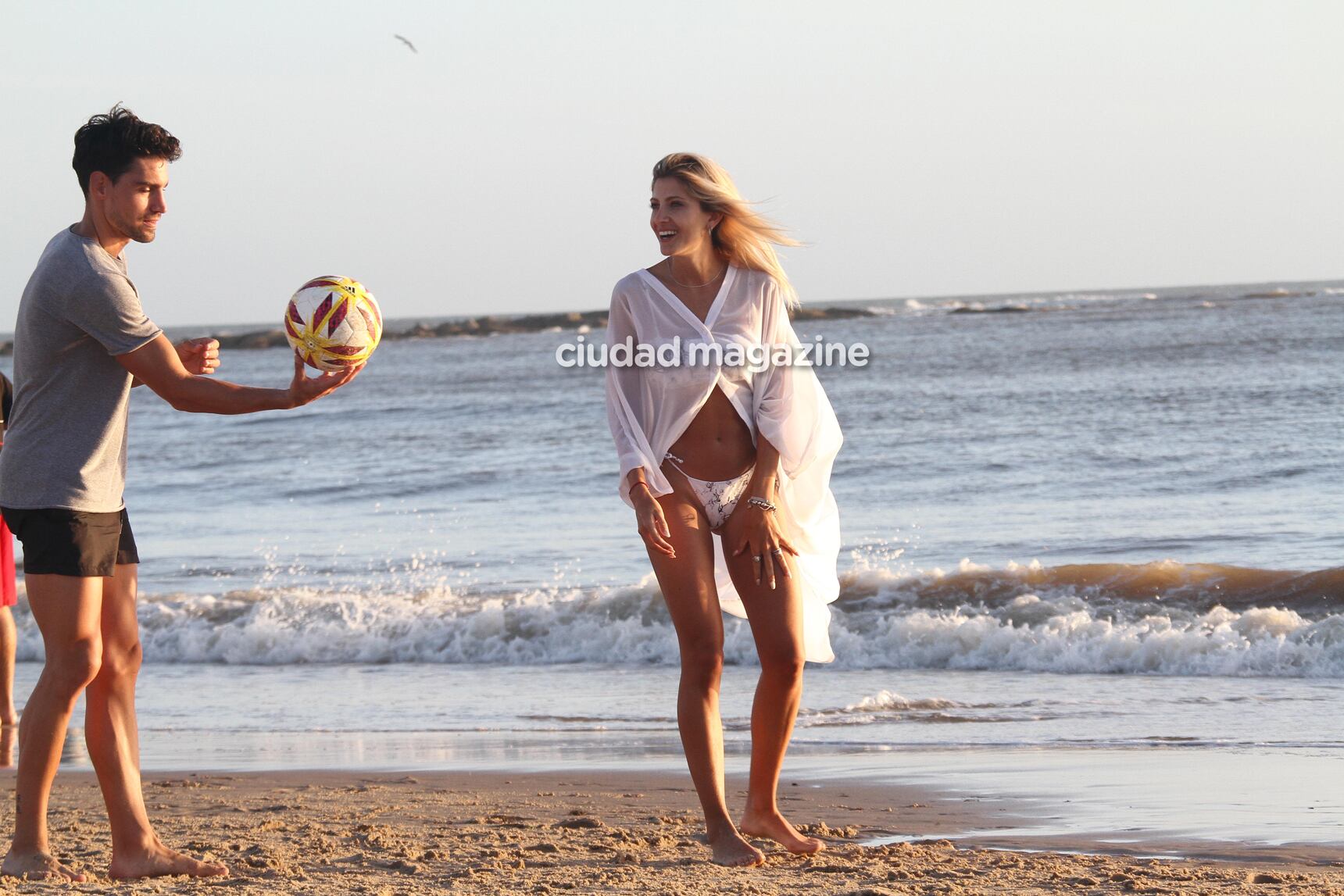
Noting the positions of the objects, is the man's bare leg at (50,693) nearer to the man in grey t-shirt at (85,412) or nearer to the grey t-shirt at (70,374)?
the man in grey t-shirt at (85,412)

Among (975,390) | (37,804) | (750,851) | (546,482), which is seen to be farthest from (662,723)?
(975,390)

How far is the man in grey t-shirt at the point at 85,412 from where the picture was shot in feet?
11.1

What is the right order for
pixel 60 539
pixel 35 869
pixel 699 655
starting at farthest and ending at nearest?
pixel 699 655 < pixel 35 869 < pixel 60 539

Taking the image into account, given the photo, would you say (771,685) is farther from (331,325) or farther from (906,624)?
(906,624)

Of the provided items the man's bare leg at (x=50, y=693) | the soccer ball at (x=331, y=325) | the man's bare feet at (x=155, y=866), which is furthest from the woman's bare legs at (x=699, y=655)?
the man's bare leg at (x=50, y=693)

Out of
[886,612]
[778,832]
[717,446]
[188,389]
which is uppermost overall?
[188,389]

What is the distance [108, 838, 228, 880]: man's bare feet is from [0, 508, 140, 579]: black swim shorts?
2.48ft

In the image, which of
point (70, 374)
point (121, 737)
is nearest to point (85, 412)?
point (70, 374)

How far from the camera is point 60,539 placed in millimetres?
3389

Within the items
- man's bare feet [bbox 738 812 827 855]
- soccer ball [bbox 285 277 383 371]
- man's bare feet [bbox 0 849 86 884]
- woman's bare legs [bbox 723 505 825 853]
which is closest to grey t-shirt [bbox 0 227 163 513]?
soccer ball [bbox 285 277 383 371]

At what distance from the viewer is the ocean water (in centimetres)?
625

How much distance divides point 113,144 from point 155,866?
1.78 metres

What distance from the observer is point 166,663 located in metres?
9.85

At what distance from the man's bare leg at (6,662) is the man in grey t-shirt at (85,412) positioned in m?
3.26
